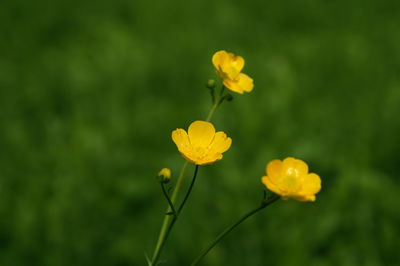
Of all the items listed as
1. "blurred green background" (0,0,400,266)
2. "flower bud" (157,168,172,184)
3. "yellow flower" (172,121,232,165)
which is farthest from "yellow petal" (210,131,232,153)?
"blurred green background" (0,0,400,266)

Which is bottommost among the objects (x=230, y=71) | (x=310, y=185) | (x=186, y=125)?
(x=186, y=125)

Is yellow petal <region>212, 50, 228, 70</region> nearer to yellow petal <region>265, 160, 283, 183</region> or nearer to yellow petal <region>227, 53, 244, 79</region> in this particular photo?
yellow petal <region>227, 53, 244, 79</region>

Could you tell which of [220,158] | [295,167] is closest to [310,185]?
[295,167]

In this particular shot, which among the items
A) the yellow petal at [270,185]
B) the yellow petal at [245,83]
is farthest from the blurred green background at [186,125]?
the yellow petal at [270,185]

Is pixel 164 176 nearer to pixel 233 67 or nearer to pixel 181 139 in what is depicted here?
pixel 181 139

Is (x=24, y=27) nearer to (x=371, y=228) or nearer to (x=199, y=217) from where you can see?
(x=199, y=217)

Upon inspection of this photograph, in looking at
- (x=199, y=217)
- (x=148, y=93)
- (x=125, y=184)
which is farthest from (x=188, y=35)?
(x=199, y=217)
